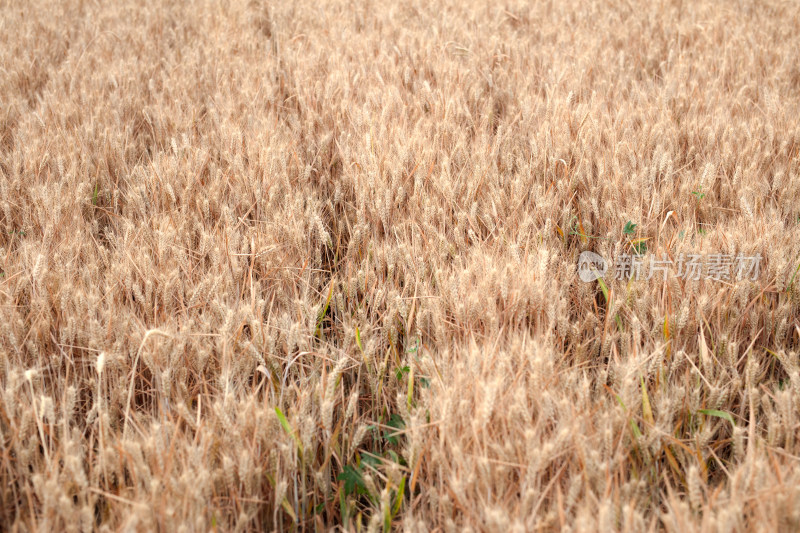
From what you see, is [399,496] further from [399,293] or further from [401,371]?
[399,293]

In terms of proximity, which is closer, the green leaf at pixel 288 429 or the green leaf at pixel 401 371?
the green leaf at pixel 288 429

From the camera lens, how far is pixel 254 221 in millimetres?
2047

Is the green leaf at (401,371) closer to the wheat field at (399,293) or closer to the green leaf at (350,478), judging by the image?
the wheat field at (399,293)

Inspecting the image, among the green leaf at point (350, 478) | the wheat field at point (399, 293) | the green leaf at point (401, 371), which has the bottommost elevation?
the green leaf at point (350, 478)

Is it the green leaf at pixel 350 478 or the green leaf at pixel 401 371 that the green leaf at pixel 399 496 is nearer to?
the green leaf at pixel 350 478

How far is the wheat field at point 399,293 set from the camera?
1.18m

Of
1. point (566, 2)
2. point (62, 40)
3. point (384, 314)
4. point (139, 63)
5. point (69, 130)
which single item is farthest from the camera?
point (566, 2)

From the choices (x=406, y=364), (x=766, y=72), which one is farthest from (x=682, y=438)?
(x=766, y=72)

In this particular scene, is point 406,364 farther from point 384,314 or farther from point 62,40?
point 62,40

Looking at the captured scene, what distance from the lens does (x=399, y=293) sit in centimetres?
175

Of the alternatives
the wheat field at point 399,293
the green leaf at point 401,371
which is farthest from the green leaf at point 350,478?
the green leaf at point 401,371

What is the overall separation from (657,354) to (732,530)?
18.2 inches

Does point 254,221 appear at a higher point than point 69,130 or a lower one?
lower

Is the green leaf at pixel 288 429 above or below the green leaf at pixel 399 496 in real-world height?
above
